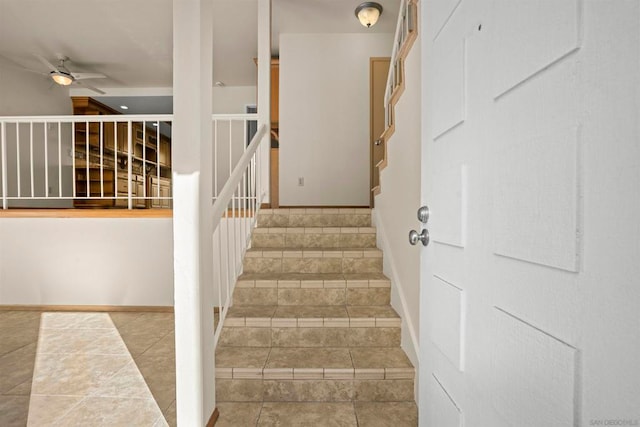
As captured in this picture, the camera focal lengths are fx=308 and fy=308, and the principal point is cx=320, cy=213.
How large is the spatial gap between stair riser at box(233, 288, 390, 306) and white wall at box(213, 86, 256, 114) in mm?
4612

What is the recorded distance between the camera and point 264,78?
3338mm

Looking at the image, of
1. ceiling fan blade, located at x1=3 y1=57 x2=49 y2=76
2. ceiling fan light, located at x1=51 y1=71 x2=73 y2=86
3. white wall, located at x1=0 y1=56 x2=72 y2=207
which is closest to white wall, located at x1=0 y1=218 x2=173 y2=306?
white wall, located at x1=0 y1=56 x2=72 y2=207

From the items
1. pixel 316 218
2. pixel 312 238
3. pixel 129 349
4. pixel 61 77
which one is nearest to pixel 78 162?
pixel 61 77

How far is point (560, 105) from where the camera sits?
1.56 feet

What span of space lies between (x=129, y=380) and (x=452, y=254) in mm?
2049

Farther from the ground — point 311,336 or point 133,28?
point 133,28

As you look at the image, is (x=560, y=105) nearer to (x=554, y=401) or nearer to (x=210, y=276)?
(x=554, y=401)

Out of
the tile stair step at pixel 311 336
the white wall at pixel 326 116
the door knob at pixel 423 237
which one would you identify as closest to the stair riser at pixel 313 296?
the tile stair step at pixel 311 336

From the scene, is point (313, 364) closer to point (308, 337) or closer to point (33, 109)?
point (308, 337)

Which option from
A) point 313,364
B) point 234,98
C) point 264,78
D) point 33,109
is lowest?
point 313,364

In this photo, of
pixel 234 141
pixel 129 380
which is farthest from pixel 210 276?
pixel 234 141

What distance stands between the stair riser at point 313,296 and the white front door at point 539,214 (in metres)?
1.25

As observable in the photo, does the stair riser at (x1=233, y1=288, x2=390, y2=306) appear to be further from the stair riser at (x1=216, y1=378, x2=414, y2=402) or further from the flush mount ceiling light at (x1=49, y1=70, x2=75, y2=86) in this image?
the flush mount ceiling light at (x1=49, y1=70, x2=75, y2=86)

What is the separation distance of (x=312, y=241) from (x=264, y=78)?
6.23ft
